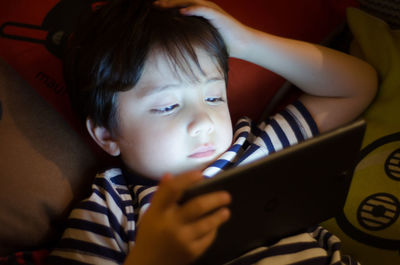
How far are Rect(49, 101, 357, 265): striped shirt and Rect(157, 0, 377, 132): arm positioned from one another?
6cm

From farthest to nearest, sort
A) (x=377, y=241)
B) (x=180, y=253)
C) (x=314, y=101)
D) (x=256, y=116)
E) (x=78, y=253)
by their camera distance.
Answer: (x=256, y=116), (x=314, y=101), (x=377, y=241), (x=78, y=253), (x=180, y=253)

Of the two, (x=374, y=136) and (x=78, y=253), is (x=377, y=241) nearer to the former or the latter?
(x=374, y=136)

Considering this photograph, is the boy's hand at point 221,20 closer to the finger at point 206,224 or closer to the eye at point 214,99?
the eye at point 214,99

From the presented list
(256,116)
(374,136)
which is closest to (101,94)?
(256,116)

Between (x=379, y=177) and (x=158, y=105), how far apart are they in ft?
1.72

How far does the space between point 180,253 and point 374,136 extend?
615 mm

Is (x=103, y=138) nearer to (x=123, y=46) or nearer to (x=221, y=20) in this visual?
(x=123, y=46)

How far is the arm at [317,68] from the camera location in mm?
883

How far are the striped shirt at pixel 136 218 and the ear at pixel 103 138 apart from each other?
0.05 m

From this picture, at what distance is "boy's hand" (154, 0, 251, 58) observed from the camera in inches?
31.2

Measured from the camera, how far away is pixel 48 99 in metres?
0.89

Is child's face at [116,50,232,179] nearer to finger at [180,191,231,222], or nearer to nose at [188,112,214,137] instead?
nose at [188,112,214,137]

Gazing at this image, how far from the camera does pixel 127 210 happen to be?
0.79m

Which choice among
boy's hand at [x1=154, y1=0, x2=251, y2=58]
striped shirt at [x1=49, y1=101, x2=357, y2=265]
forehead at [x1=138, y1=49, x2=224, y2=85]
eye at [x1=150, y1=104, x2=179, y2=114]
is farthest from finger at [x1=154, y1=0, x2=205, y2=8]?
striped shirt at [x1=49, y1=101, x2=357, y2=265]
